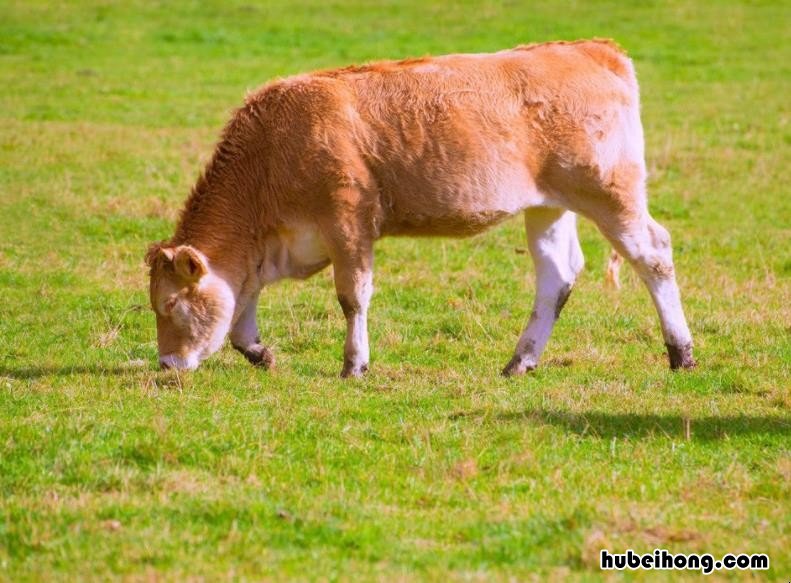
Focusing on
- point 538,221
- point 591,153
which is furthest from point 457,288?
point 591,153

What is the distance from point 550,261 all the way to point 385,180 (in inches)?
58.6

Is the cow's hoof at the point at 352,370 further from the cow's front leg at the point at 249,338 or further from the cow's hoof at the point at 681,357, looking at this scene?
the cow's hoof at the point at 681,357

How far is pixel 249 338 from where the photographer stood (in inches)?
410

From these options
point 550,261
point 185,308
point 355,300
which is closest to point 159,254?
point 185,308

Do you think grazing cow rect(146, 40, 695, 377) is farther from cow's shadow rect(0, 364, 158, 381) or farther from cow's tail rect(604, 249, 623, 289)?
cow's tail rect(604, 249, 623, 289)

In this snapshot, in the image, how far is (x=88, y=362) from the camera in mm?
10328

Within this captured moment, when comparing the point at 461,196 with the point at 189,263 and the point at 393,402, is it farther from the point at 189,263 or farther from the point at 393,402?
the point at 189,263

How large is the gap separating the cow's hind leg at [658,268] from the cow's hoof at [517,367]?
1.00 m

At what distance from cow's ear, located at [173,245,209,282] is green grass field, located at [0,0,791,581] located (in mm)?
723

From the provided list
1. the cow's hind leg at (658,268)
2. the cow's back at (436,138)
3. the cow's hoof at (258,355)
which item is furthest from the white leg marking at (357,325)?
the cow's hind leg at (658,268)

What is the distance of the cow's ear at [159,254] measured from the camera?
386 inches

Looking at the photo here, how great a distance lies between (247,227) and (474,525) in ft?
13.7

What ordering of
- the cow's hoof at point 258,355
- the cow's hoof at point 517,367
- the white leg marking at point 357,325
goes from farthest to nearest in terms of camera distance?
1. the cow's hoof at point 258,355
2. the cow's hoof at point 517,367
3. the white leg marking at point 357,325

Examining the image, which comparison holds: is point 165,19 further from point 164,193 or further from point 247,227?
point 247,227
